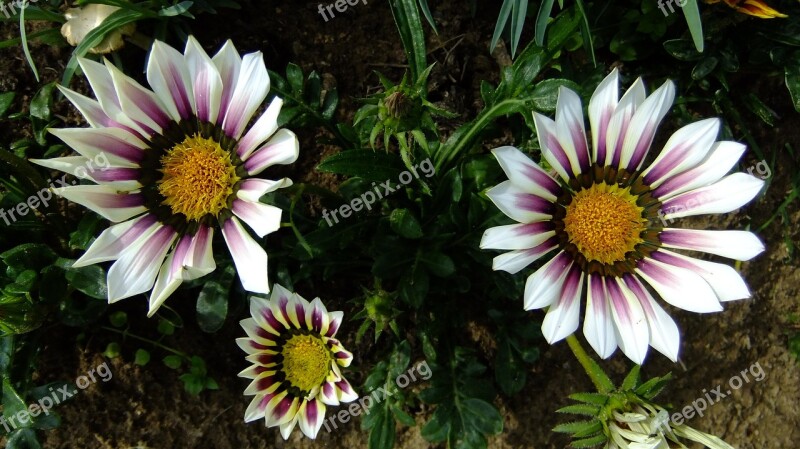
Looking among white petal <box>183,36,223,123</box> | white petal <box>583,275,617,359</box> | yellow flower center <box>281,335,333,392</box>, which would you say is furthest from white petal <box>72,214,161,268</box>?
white petal <box>583,275,617,359</box>

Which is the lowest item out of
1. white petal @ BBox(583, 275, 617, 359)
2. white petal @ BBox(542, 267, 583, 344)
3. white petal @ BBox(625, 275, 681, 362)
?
white petal @ BBox(625, 275, 681, 362)

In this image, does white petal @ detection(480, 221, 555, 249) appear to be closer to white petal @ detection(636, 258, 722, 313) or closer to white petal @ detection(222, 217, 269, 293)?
white petal @ detection(636, 258, 722, 313)

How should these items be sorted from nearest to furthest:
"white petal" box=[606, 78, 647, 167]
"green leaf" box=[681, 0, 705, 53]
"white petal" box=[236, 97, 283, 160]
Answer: "white petal" box=[236, 97, 283, 160] → "white petal" box=[606, 78, 647, 167] → "green leaf" box=[681, 0, 705, 53]

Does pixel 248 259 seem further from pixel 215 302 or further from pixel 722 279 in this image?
pixel 722 279

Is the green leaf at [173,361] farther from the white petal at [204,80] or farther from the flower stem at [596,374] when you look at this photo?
the flower stem at [596,374]

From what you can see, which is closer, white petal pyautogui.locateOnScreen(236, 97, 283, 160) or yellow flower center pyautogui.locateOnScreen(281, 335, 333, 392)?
white petal pyautogui.locateOnScreen(236, 97, 283, 160)

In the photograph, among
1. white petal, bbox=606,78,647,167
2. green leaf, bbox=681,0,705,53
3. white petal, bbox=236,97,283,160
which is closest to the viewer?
white petal, bbox=236,97,283,160
